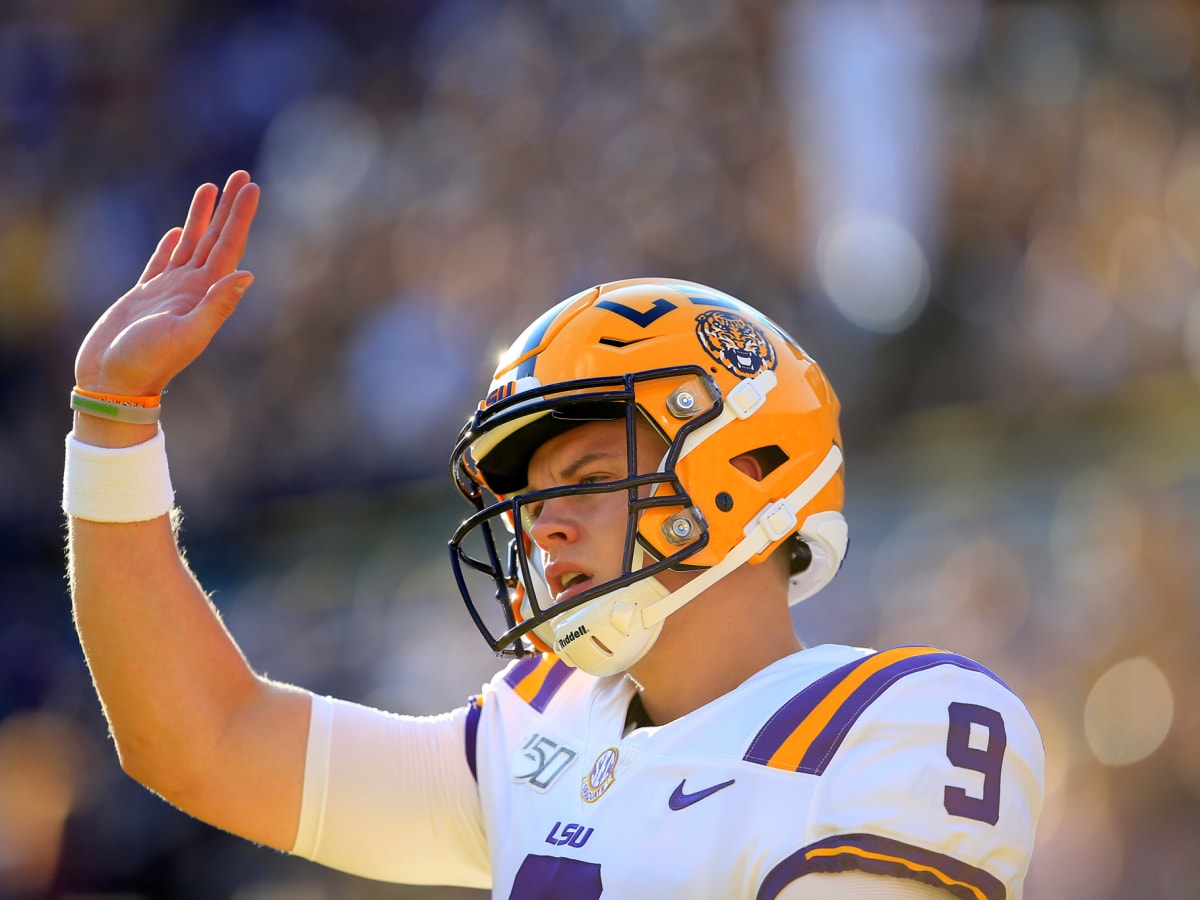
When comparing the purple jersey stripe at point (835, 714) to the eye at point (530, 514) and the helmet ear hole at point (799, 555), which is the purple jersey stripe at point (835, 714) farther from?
the eye at point (530, 514)

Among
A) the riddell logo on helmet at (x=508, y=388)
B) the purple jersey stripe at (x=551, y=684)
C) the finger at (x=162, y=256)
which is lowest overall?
the purple jersey stripe at (x=551, y=684)

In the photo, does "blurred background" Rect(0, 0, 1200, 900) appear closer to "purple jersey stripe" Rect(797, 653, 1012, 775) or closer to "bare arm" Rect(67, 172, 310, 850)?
"purple jersey stripe" Rect(797, 653, 1012, 775)

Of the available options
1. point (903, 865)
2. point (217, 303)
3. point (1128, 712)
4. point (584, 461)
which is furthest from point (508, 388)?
point (1128, 712)

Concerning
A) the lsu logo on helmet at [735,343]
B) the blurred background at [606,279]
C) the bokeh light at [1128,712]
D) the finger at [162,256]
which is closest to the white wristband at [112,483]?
the finger at [162,256]

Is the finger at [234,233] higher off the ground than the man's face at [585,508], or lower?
higher

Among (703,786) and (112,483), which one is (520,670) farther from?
(112,483)

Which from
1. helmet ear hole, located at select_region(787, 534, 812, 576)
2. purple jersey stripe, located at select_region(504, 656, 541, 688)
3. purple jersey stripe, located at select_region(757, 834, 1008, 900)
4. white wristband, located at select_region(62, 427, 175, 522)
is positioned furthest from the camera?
purple jersey stripe, located at select_region(504, 656, 541, 688)

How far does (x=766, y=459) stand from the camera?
1800mm

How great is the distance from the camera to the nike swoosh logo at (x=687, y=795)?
1493mm

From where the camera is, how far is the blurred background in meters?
3.85

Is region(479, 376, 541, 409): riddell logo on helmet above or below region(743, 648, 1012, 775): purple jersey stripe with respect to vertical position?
above

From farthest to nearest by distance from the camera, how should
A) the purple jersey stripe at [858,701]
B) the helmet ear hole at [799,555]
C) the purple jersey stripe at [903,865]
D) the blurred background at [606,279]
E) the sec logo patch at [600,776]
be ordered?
1. the blurred background at [606,279]
2. the helmet ear hole at [799,555]
3. the sec logo patch at [600,776]
4. the purple jersey stripe at [858,701]
5. the purple jersey stripe at [903,865]

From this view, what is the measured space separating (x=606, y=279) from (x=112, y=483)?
3.37 metres

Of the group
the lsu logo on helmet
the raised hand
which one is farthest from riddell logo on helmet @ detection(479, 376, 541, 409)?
the raised hand
